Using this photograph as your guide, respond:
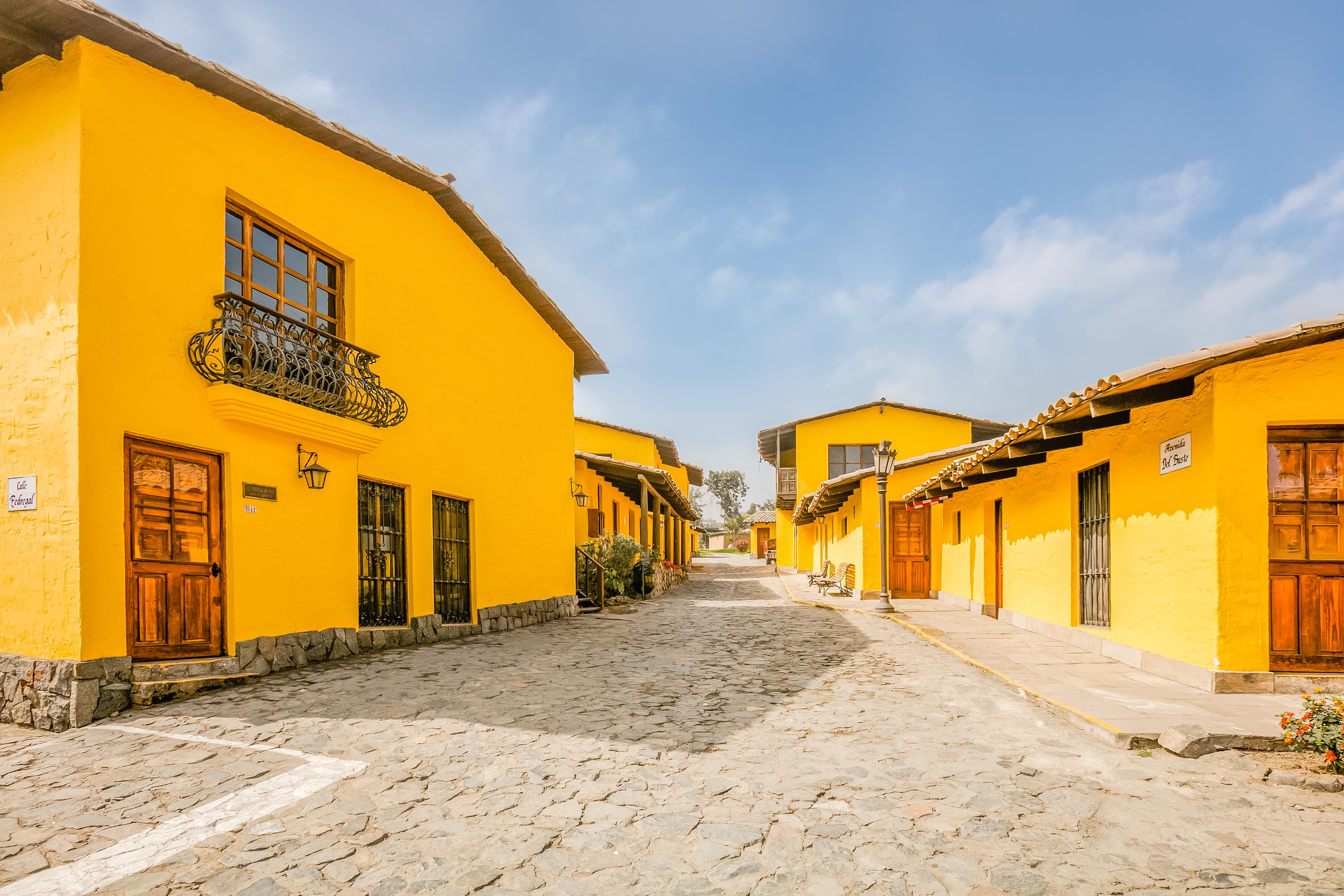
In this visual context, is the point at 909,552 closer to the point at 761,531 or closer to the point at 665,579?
the point at 665,579

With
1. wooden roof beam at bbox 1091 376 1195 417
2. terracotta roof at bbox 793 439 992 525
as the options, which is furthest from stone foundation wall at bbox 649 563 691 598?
wooden roof beam at bbox 1091 376 1195 417

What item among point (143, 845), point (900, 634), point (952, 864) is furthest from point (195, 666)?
point (900, 634)

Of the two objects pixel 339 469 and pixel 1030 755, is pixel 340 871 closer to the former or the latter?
pixel 1030 755

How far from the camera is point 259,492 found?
24.9 ft

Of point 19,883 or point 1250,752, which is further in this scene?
point 1250,752

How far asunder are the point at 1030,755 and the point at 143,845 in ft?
16.1

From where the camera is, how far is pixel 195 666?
6590 mm

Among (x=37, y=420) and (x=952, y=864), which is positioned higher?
(x=37, y=420)

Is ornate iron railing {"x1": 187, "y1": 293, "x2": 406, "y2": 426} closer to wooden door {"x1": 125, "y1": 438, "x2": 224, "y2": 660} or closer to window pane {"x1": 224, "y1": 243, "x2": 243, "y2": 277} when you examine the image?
window pane {"x1": 224, "y1": 243, "x2": 243, "y2": 277}

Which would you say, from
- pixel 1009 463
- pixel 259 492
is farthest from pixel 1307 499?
pixel 259 492

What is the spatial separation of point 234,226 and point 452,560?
5.47 m

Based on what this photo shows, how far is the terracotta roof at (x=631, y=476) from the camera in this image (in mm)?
17578

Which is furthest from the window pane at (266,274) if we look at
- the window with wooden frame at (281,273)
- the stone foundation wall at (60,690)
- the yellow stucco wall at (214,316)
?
the stone foundation wall at (60,690)

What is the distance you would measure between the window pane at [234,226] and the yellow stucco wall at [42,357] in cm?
161
